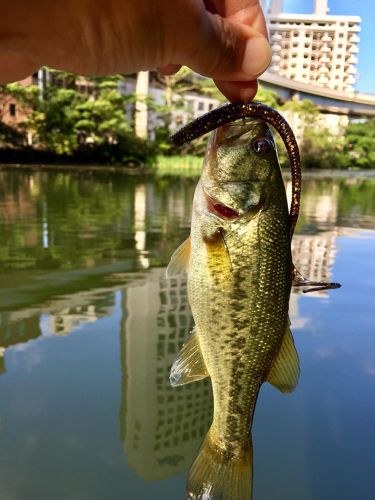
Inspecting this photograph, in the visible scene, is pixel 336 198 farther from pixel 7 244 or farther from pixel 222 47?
pixel 222 47

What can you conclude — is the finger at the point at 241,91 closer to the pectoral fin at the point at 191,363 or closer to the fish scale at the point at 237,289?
the fish scale at the point at 237,289

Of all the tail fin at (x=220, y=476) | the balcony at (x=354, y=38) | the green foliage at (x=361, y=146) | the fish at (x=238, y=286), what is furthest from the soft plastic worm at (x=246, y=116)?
the green foliage at (x=361, y=146)

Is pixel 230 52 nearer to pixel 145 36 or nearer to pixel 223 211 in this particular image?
pixel 145 36

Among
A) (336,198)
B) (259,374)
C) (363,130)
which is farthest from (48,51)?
(363,130)

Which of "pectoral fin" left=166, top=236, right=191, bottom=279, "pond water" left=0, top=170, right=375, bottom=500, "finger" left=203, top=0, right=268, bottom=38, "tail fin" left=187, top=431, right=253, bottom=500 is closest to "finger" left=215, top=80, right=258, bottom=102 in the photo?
"finger" left=203, top=0, right=268, bottom=38

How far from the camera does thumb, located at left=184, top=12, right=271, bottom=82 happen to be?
1.78m

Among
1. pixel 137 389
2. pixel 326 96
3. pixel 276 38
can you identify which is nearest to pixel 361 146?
pixel 326 96

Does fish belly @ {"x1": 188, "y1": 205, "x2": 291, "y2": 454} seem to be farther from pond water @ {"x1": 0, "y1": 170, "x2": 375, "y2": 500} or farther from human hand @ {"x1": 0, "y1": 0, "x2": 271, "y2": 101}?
pond water @ {"x1": 0, "y1": 170, "x2": 375, "y2": 500}

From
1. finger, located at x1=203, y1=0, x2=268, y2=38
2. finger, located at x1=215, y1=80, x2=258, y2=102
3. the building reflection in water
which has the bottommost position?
the building reflection in water

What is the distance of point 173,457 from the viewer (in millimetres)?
3059

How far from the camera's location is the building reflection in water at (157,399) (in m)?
3.06

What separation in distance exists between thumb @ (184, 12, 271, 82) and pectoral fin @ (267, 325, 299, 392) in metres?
0.97

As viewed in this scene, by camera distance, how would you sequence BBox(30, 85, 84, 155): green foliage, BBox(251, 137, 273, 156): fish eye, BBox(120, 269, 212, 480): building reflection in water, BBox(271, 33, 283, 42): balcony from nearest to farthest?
BBox(251, 137, 273, 156): fish eye
BBox(120, 269, 212, 480): building reflection in water
BBox(271, 33, 283, 42): balcony
BBox(30, 85, 84, 155): green foliage

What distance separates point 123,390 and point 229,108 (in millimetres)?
2558
